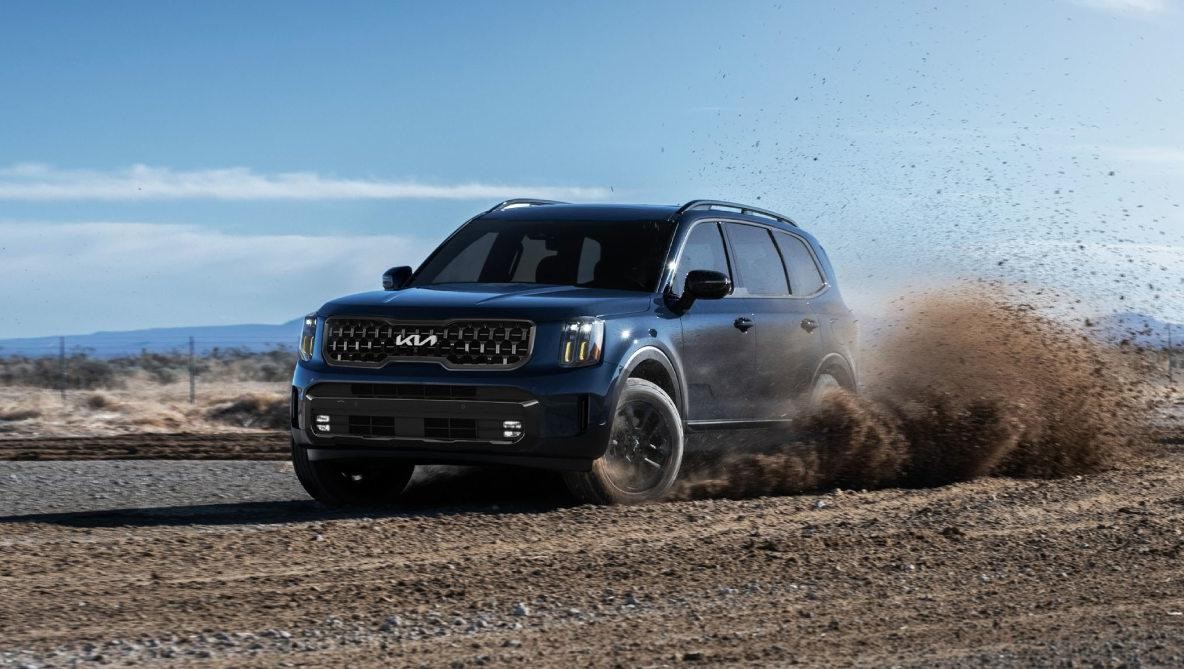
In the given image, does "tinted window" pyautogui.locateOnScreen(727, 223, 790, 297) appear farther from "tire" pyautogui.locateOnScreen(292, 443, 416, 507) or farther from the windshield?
"tire" pyautogui.locateOnScreen(292, 443, 416, 507)

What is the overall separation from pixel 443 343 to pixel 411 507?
1.35m

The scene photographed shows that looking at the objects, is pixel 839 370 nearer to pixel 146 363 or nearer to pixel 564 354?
pixel 564 354

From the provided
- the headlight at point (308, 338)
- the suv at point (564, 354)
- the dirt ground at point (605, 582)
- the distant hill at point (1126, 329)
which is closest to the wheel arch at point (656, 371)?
the suv at point (564, 354)

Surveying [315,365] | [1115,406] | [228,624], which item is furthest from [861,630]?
[1115,406]

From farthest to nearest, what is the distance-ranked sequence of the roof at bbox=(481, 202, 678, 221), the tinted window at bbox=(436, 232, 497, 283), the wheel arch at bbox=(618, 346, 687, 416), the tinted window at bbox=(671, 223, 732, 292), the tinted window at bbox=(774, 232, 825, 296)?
the tinted window at bbox=(774, 232, 825, 296)
the tinted window at bbox=(436, 232, 497, 283)
the roof at bbox=(481, 202, 678, 221)
the tinted window at bbox=(671, 223, 732, 292)
the wheel arch at bbox=(618, 346, 687, 416)

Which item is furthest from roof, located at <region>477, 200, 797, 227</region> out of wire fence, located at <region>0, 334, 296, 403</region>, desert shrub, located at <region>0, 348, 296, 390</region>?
desert shrub, located at <region>0, 348, 296, 390</region>

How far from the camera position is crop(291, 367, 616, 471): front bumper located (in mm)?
8586

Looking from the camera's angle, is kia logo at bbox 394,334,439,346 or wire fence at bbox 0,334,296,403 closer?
kia logo at bbox 394,334,439,346

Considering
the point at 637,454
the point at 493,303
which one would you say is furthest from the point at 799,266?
the point at 493,303

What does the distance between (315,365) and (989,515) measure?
163 inches

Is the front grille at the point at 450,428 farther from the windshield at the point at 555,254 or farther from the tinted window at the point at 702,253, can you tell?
the tinted window at the point at 702,253

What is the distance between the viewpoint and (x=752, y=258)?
10.6 metres

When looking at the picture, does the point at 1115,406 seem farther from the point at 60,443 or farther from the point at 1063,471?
the point at 60,443

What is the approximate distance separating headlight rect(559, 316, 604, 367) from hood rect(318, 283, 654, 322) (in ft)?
0.20
